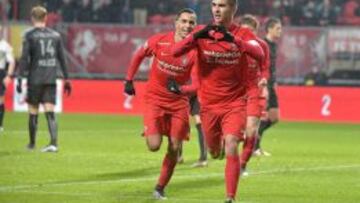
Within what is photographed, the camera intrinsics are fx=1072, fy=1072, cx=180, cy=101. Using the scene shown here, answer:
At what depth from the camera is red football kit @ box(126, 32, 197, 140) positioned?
12.4 metres

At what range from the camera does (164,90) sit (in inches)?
499

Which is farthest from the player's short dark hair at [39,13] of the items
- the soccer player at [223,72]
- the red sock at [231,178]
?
the red sock at [231,178]

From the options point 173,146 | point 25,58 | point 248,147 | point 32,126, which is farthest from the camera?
point 25,58

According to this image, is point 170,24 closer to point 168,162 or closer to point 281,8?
point 281,8

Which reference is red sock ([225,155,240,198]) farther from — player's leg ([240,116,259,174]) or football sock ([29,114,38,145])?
football sock ([29,114,38,145])

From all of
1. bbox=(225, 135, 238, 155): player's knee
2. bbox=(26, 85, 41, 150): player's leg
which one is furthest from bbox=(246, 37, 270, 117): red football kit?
bbox=(26, 85, 41, 150): player's leg

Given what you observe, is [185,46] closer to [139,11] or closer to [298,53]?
[298,53]

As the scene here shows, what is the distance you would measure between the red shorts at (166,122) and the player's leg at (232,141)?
53.2 inches

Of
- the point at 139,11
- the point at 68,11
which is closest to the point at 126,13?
the point at 139,11

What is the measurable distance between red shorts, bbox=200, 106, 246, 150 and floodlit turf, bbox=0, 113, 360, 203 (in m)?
0.68

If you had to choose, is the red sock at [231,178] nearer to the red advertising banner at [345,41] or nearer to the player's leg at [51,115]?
the player's leg at [51,115]

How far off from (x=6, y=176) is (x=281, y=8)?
18070mm

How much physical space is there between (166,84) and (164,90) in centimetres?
8

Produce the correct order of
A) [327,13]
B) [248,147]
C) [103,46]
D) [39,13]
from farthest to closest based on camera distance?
[103,46] → [327,13] → [39,13] → [248,147]
